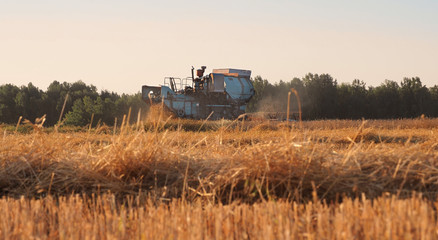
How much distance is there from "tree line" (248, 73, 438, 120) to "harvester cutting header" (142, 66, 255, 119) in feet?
38.4

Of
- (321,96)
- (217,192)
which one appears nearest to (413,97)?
(321,96)

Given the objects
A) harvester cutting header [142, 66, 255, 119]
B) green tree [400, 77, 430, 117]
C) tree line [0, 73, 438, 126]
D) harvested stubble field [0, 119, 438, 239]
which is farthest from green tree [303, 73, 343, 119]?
harvested stubble field [0, 119, 438, 239]

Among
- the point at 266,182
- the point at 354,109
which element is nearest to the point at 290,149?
the point at 266,182

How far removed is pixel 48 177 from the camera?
16.7 feet

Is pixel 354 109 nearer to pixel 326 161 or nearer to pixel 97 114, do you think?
pixel 97 114

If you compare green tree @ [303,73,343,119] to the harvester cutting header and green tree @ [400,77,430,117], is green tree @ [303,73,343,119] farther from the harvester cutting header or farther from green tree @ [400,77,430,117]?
the harvester cutting header

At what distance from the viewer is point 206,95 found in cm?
2869

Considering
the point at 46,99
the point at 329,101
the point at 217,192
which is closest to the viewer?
the point at 217,192

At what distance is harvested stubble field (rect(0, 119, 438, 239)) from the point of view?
3170 millimetres

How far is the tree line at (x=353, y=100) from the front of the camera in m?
42.7

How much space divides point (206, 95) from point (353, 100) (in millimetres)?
19723

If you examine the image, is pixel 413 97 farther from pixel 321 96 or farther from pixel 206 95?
pixel 206 95

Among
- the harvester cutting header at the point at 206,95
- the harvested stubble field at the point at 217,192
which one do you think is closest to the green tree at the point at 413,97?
the harvester cutting header at the point at 206,95

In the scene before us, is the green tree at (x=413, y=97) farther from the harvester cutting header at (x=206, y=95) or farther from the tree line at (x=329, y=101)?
the harvester cutting header at (x=206, y=95)
